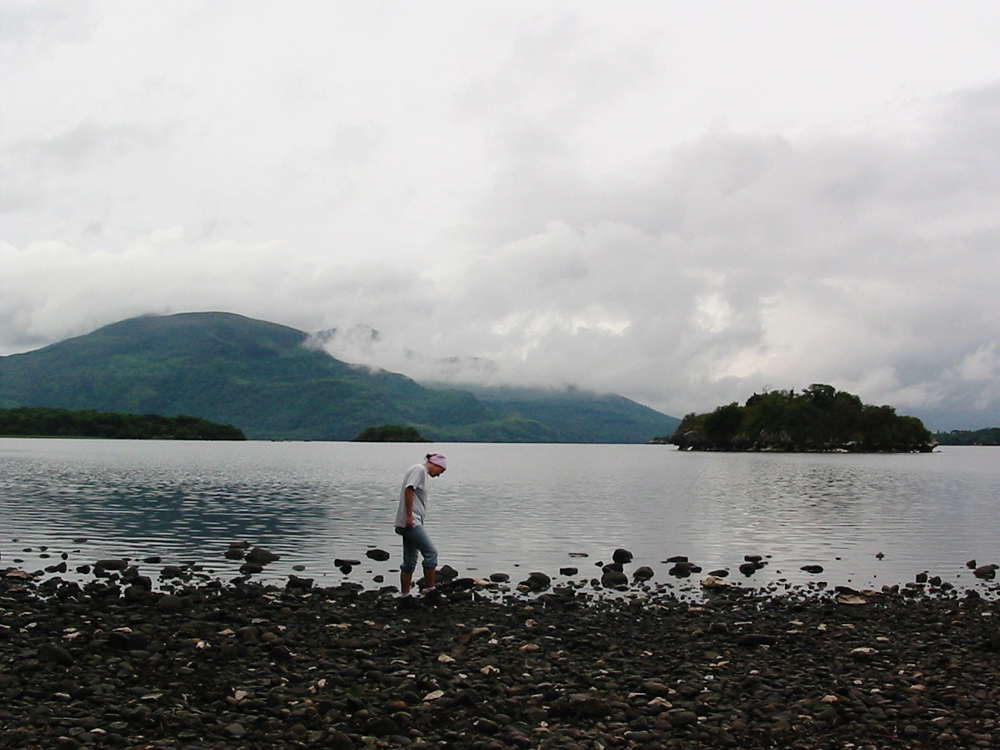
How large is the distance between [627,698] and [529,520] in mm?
38587

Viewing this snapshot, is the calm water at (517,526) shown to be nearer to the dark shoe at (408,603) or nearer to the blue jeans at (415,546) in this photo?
the blue jeans at (415,546)

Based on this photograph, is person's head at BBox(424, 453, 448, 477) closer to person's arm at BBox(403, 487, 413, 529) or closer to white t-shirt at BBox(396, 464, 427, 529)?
white t-shirt at BBox(396, 464, 427, 529)

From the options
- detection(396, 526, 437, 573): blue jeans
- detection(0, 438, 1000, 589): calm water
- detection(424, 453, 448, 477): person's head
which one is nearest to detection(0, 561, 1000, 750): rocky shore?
detection(396, 526, 437, 573): blue jeans

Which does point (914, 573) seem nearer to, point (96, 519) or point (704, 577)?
point (704, 577)

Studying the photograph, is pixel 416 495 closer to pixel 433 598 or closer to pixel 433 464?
pixel 433 464

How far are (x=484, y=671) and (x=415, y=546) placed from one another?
28.9ft

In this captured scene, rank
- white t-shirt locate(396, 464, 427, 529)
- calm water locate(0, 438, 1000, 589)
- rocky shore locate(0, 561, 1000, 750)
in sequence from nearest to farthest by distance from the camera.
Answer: rocky shore locate(0, 561, 1000, 750)
white t-shirt locate(396, 464, 427, 529)
calm water locate(0, 438, 1000, 589)

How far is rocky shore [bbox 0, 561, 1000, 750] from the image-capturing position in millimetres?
13367

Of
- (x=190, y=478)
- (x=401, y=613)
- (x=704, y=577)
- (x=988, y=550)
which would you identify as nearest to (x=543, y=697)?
(x=401, y=613)

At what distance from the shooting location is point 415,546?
25.1 m

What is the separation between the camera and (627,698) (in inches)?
600

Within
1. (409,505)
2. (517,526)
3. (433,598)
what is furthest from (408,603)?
(517,526)

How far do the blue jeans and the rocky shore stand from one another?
1324 mm

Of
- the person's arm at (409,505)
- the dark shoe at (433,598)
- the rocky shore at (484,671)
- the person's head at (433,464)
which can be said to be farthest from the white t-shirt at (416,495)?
the rocky shore at (484,671)
